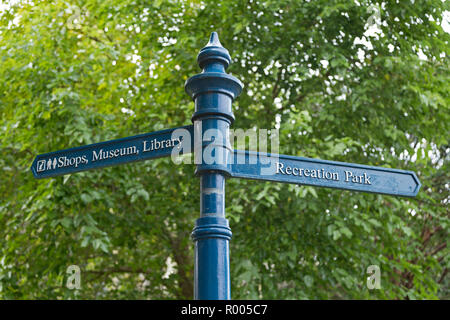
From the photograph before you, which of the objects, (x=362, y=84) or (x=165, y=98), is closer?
(x=362, y=84)

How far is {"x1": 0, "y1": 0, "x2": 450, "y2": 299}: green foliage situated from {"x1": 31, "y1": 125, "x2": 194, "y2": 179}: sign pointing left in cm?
355

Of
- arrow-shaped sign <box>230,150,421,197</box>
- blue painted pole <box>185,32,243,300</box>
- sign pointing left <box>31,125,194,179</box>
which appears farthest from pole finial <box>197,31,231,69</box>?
arrow-shaped sign <box>230,150,421,197</box>

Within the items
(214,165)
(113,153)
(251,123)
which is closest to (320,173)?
(214,165)

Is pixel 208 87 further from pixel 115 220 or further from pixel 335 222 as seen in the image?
pixel 115 220

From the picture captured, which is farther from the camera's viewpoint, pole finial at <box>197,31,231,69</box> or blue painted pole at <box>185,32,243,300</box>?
pole finial at <box>197,31,231,69</box>

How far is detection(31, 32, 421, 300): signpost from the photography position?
2691mm

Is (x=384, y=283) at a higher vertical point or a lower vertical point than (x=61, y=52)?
lower

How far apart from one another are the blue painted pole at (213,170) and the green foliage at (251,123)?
381cm

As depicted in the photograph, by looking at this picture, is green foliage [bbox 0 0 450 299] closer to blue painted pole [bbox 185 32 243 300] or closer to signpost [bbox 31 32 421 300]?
signpost [bbox 31 32 421 300]

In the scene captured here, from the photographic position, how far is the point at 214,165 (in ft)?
9.11

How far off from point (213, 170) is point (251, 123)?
525cm

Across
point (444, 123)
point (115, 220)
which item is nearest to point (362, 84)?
point (444, 123)

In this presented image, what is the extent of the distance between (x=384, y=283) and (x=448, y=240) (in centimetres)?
111
